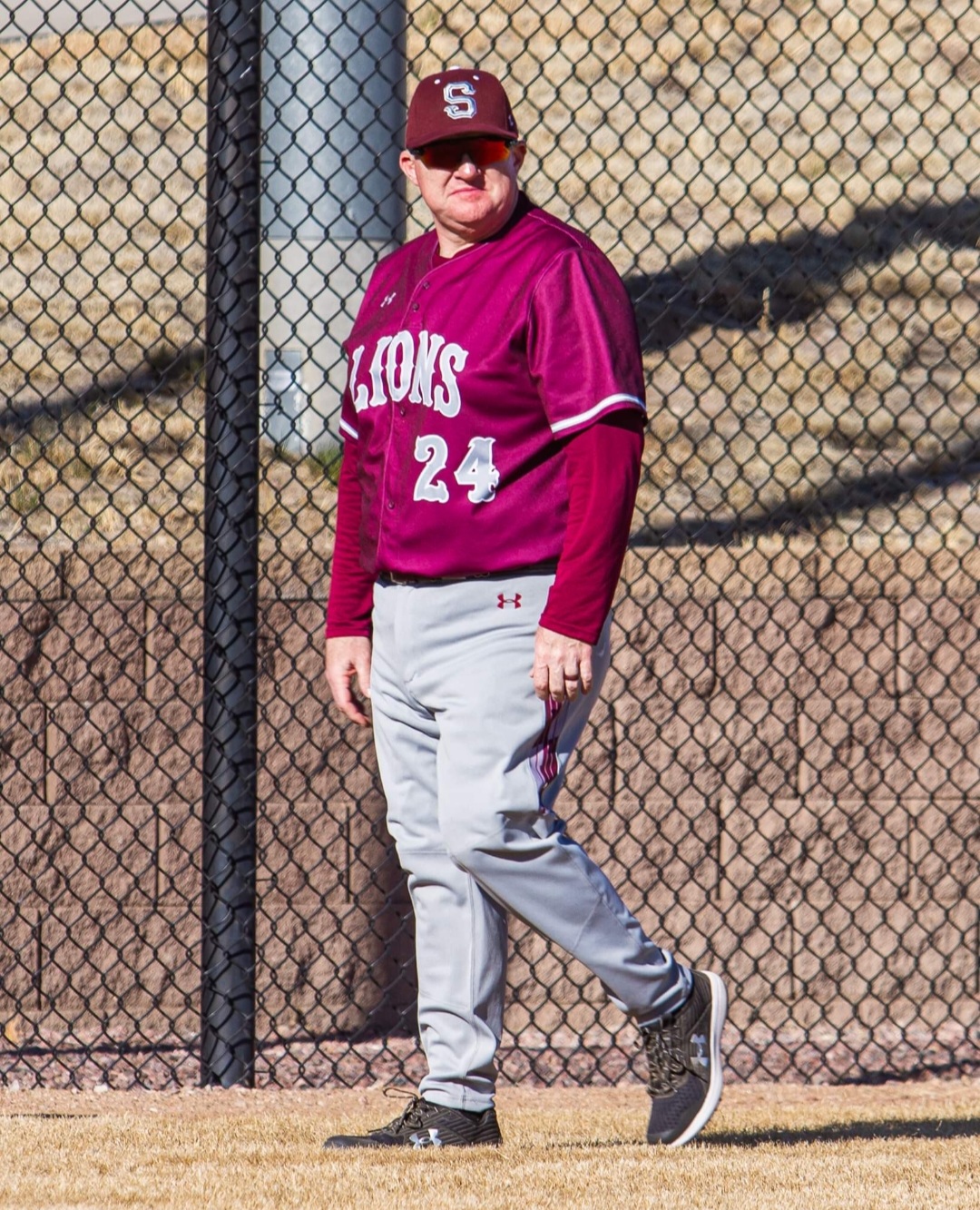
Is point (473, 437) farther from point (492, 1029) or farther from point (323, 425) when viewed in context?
point (323, 425)

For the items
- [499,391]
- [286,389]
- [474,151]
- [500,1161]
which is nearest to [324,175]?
[286,389]

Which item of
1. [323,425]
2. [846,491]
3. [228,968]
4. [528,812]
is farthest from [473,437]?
[846,491]

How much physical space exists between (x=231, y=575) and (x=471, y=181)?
5.23 feet

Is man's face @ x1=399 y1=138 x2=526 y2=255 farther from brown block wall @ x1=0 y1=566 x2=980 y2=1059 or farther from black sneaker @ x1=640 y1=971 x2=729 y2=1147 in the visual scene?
brown block wall @ x1=0 y1=566 x2=980 y2=1059

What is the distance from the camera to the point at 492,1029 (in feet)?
10.1

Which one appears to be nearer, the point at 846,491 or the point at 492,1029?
the point at 492,1029

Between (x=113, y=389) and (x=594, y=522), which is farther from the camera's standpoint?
(x=113, y=389)

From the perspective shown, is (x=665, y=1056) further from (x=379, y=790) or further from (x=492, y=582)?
(x=379, y=790)

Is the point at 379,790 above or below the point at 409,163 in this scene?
below

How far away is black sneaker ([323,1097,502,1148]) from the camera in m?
3.04

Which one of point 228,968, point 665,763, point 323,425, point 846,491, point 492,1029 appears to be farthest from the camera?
point 846,491

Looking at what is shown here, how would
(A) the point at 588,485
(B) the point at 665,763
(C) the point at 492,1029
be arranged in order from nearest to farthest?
(A) the point at 588,485
(C) the point at 492,1029
(B) the point at 665,763

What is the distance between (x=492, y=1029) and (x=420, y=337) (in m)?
1.31

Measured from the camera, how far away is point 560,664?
110 inches
